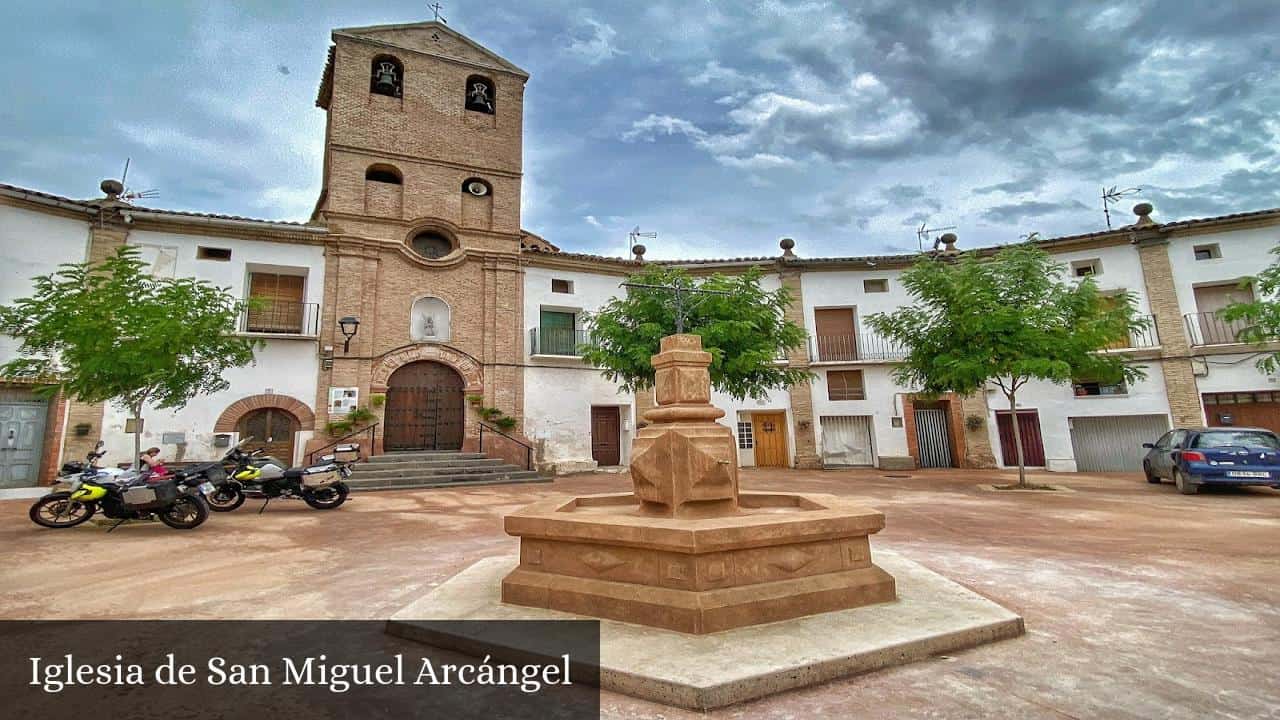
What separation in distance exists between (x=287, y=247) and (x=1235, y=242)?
84.3 feet

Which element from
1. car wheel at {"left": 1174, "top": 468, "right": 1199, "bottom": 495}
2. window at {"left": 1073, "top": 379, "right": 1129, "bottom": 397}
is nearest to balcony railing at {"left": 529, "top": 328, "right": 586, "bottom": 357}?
car wheel at {"left": 1174, "top": 468, "right": 1199, "bottom": 495}

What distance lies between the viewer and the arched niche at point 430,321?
49.5ft

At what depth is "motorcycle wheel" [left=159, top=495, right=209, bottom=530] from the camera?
710 cm

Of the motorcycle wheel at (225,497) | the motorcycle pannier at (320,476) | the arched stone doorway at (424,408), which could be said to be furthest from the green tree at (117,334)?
the arched stone doorway at (424,408)

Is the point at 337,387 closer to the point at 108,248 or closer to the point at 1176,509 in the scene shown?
the point at 108,248

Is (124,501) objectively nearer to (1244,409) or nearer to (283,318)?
(283,318)

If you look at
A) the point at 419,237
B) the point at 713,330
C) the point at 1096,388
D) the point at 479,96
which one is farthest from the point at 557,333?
the point at 1096,388

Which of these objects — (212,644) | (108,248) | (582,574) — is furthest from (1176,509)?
(108,248)

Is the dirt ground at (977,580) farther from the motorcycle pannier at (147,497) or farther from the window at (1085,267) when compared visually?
the window at (1085,267)

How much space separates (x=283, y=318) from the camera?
14203mm

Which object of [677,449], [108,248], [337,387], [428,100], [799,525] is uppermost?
[428,100]

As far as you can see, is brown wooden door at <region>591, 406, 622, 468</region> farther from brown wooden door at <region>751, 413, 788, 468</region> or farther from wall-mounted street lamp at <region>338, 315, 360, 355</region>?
wall-mounted street lamp at <region>338, 315, 360, 355</region>

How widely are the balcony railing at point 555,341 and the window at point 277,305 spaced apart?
19.1 feet

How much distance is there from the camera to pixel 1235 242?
15523 mm
